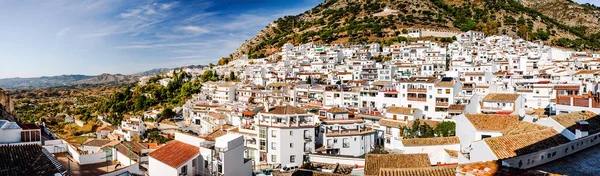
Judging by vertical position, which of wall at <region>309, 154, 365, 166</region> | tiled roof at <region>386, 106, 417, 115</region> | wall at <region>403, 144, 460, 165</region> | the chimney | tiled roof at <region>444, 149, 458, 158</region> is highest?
the chimney

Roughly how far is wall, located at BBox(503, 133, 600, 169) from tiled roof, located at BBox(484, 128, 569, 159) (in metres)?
0.18

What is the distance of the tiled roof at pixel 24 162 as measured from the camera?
8641 mm

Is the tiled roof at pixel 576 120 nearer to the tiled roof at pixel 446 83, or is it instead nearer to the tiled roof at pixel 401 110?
the tiled roof at pixel 401 110

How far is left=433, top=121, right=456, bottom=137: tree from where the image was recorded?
78.5ft

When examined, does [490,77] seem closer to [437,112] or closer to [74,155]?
[437,112]

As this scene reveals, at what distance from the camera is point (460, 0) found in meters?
103

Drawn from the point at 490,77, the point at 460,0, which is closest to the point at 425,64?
the point at 490,77

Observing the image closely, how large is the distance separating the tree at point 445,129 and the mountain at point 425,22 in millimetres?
47552

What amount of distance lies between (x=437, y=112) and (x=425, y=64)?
1573 centimetres

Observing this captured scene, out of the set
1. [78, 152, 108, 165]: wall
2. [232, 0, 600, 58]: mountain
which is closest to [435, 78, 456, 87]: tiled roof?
[78, 152, 108, 165]: wall

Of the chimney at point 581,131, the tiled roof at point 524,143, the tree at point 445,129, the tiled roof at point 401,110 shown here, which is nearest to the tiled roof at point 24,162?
the tiled roof at point 524,143

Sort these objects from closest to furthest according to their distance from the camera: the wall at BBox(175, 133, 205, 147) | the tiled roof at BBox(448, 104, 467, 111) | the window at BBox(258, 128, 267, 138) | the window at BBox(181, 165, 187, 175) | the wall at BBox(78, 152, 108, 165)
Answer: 1. the window at BBox(181, 165, 187, 175)
2. the wall at BBox(78, 152, 108, 165)
3. the wall at BBox(175, 133, 205, 147)
4. the window at BBox(258, 128, 267, 138)
5. the tiled roof at BBox(448, 104, 467, 111)

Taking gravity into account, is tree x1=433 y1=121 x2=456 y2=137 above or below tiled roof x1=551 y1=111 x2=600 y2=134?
below

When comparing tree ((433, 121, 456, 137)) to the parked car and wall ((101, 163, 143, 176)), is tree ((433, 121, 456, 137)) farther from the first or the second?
wall ((101, 163, 143, 176))
